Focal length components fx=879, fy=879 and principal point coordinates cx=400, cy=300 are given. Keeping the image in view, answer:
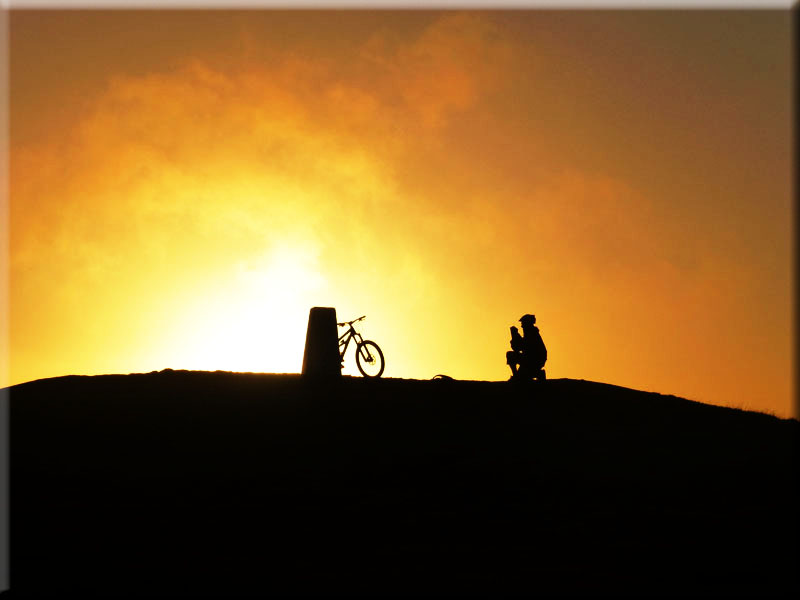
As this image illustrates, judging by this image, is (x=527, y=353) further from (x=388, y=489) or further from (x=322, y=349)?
(x=388, y=489)

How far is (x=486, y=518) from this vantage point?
496 inches

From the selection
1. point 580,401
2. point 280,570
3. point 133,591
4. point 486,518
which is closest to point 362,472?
point 486,518

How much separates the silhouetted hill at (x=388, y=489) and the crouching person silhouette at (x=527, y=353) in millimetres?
345

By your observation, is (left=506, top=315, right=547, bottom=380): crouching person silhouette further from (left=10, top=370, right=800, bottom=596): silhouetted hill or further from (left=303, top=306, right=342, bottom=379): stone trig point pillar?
(left=303, top=306, right=342, bottom=379): stone trig point pillar

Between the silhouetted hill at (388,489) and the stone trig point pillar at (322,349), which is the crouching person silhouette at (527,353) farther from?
the stone trig point pillar at (322,349)

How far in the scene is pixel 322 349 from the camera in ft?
66.9

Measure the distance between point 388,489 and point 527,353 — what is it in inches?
272

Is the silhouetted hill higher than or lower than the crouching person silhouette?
lower

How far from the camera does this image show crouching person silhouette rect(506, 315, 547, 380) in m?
19.7

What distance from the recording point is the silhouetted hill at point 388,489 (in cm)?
1059

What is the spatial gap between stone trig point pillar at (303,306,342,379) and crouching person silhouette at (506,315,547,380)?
3992 millimetres

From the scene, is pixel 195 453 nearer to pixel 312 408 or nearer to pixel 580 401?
pixel 312 408

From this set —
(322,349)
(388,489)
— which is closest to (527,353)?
(322,349)

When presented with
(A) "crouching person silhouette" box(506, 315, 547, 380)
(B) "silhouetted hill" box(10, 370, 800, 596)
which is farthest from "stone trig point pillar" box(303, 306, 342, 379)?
(A) "crouching person silhouette" box(506, 315, 547, 380)
